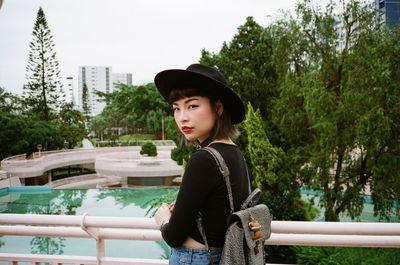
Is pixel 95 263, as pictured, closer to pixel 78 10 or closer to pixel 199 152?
pixel 199 152

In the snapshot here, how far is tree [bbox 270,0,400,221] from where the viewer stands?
697cm

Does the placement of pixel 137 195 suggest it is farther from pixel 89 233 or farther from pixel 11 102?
pixel 89 233

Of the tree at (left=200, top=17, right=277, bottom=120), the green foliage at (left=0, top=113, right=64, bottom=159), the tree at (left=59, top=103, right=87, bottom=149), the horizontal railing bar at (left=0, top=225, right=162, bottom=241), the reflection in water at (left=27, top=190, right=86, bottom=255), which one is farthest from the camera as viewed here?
the tree at (left=59, top=103, right=87, bottom=149)

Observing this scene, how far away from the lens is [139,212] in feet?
45.2

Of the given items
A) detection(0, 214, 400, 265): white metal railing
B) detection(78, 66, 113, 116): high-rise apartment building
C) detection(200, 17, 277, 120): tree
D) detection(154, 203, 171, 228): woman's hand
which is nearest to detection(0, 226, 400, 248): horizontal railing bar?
detection(0, 214, 400, 265): white metal railing

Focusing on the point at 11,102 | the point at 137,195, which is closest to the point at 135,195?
the point at 137,195

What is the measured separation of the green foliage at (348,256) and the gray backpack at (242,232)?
569cm

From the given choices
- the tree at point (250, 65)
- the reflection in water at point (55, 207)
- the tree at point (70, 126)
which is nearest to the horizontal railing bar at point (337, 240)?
the tree at point (250, 65)

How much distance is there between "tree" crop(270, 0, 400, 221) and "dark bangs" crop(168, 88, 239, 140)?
21.5ft

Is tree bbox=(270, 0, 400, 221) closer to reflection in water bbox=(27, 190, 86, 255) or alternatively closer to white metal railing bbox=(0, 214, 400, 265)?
white metal railing bbox=(0, 214, 400, 265)

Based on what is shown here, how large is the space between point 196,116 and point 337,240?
71cm

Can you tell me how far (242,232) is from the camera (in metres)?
0.83

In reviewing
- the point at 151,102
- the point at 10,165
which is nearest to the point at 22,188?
the point at 10,165

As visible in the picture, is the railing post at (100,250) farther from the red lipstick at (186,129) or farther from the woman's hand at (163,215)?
the red lipstick at (186,129)
